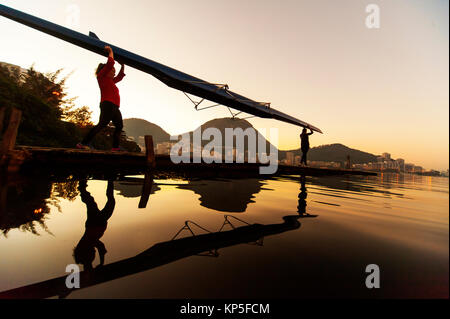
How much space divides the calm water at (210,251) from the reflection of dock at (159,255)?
0.01 m

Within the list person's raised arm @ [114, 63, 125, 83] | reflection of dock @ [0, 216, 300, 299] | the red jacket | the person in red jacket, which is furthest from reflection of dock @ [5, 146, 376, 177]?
reflection of dock @ [0, 216, 300, 299]

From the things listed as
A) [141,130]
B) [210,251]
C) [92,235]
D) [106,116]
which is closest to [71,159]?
[106,116]

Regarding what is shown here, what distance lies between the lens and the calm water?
142 cm

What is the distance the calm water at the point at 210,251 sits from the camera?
4.65ft

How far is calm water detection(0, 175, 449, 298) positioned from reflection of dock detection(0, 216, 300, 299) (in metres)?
0.01

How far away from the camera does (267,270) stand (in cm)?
170

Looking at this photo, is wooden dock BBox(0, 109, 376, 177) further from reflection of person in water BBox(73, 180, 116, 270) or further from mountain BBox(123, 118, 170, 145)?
mountain BBox(123, 118, 170, 145)

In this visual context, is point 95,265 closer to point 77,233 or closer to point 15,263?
point 15,263

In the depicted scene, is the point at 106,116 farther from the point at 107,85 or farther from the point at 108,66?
the point at 108,66

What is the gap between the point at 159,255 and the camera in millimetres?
1874

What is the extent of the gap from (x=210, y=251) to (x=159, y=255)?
530mm

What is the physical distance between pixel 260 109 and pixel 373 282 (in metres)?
7.75

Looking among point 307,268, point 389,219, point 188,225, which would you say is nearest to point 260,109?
point 389,219

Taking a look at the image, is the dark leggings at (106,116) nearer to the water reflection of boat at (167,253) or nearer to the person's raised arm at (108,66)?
the person's raised arm at (108,66)
